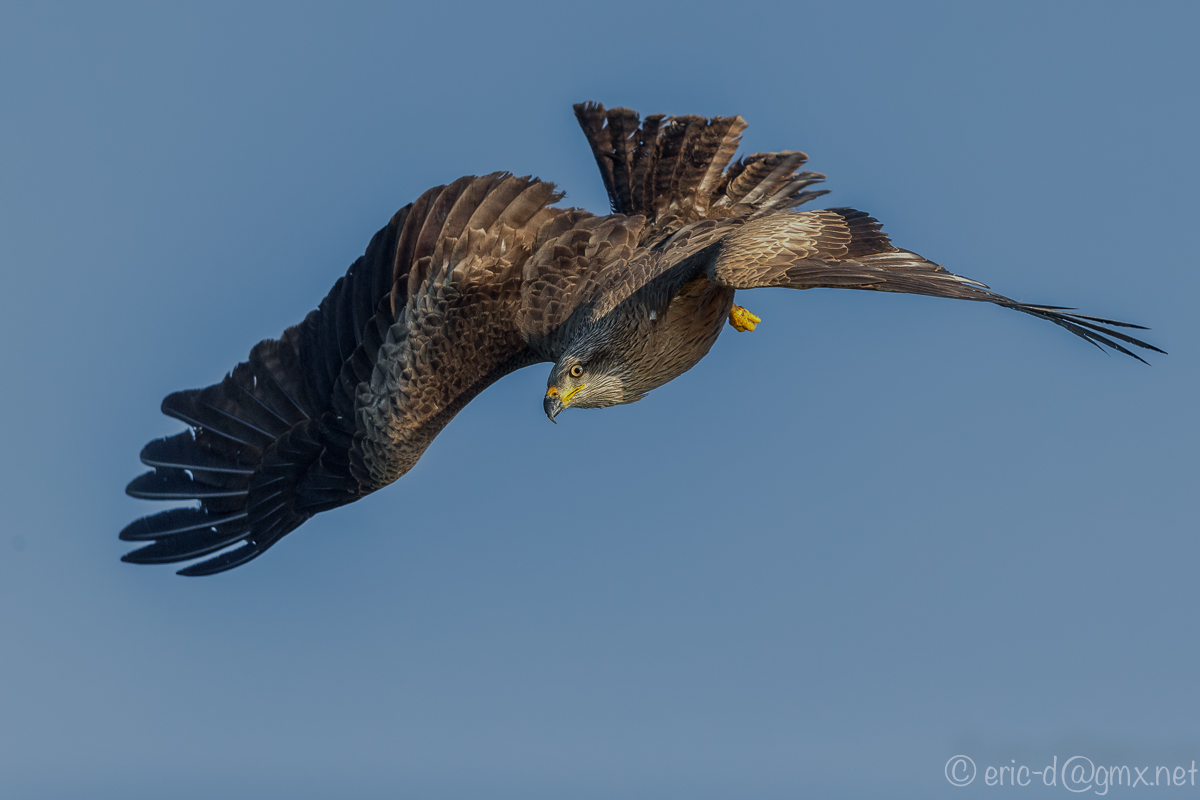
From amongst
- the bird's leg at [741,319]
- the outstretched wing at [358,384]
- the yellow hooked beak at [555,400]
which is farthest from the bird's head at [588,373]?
the bird's leg at [741,319]

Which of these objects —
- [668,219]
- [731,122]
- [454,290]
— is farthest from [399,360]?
[731,122]

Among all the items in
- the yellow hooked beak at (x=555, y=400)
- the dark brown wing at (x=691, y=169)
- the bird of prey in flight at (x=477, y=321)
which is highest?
the dark brown wing at (x=691, y=169)

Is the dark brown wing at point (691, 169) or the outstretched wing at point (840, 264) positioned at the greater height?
the dark brown wing at point (691, 169)

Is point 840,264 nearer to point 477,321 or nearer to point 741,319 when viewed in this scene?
point 741,319

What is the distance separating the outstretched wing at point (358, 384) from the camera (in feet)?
39.8

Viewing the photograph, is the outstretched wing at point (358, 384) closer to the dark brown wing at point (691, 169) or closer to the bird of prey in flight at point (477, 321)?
the bird of prey in flight at point (477, 321)

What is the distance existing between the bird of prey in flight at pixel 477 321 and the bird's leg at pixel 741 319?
0.6 inches

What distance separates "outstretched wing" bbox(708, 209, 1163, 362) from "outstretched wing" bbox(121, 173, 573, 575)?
8.05 ft

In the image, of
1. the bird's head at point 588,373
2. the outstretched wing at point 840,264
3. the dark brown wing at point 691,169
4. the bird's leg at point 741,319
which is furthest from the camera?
the bird's leg at point 741,319

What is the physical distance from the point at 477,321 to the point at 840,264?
12.2 feet

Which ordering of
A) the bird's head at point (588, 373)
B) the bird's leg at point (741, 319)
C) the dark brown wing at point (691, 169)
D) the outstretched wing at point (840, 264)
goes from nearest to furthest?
the outstretched wing at point (840, 264) < the bird's head at point (588, 373) < the dark brown wing at point (691, 169) < the bird's leg at point (741, 319)

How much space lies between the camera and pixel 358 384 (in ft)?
41.2

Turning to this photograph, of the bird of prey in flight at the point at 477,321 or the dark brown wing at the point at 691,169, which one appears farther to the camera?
the dark brown wing at the point at 691,169

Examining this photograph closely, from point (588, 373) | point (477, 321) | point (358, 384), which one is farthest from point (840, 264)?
point (358, 384)
